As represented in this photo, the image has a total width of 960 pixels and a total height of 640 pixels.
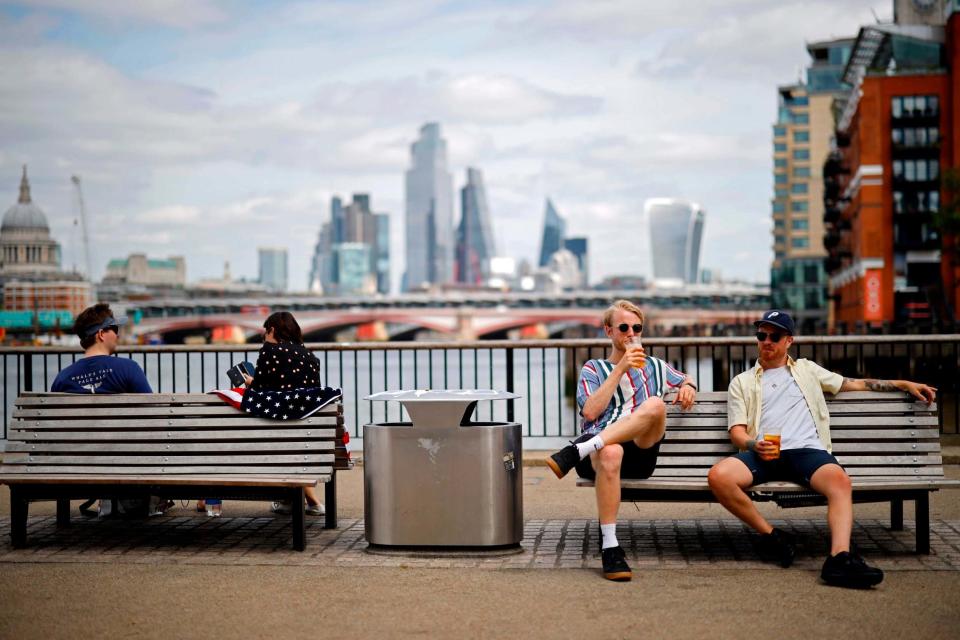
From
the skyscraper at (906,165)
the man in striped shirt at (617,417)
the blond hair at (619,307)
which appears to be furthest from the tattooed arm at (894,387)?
the skyscraper at (906,165)

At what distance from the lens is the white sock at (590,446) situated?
6.87 metres

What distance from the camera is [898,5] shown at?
7638 cm

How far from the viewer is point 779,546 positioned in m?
6.79

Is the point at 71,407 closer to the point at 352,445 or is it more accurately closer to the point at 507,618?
the point at 507,618

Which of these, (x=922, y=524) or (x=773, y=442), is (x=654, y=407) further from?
(x=922, y=524)

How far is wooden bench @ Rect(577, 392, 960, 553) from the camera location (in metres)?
7.12

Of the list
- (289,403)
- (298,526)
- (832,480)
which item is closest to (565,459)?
(832,480)

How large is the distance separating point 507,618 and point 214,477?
2.40 metres

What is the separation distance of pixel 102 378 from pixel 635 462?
354cm

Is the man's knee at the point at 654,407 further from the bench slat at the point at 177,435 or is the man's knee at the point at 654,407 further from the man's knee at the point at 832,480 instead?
the bench slat at the point at 177,435

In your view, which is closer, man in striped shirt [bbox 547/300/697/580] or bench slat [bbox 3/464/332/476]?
man in striped shirt [bbox 547/300/697/580]

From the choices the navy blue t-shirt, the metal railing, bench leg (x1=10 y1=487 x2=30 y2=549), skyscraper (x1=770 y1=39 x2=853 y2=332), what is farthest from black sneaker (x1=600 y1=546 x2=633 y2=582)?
skyscraper (x1=770 y1=39 x2=853 y2=332)

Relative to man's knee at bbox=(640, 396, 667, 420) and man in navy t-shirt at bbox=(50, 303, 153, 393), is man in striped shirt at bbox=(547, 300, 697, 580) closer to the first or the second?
man's knee at bbox=(640, 396, 667, 420)

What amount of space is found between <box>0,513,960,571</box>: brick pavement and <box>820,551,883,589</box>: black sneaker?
1.66ft
